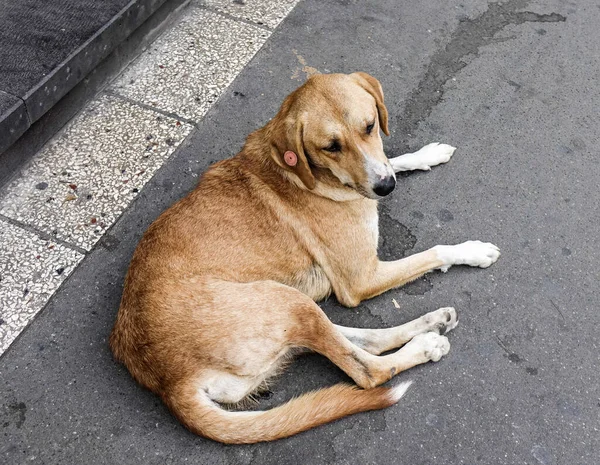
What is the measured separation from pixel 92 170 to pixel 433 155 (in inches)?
87.5

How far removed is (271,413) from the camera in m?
3.05

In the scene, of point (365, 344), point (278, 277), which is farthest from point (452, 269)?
point (278, 277)

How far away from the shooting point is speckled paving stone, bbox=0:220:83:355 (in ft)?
11.7

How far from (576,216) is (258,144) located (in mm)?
2124

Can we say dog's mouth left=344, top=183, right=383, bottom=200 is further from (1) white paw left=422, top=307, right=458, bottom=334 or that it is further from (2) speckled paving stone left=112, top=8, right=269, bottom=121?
(2) speckled paving stone left=112, top=8, right=269, bottom=121

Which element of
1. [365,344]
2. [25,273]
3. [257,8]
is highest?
[257,8]

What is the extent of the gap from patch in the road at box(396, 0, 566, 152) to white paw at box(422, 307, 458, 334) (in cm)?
138

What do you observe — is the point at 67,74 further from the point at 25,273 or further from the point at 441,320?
the point at 441,320

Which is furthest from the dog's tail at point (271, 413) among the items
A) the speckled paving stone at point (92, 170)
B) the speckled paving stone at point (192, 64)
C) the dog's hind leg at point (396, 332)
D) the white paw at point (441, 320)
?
the speckled paving stone at point (192, 64)

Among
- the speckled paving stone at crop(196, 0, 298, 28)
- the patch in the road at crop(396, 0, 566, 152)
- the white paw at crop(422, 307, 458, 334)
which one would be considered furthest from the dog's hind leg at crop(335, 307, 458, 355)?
the speckled paving stone at crop(196, 0, 298, 28)

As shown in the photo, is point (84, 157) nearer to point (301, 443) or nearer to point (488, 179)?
point (301, 443)

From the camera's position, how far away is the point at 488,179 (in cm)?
442

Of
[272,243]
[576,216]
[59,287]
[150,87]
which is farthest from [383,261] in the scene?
[150,87]

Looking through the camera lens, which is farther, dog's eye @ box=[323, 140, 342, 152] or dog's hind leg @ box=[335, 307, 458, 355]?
dog's hind leg @ box=[335, 307, 458, 355]
